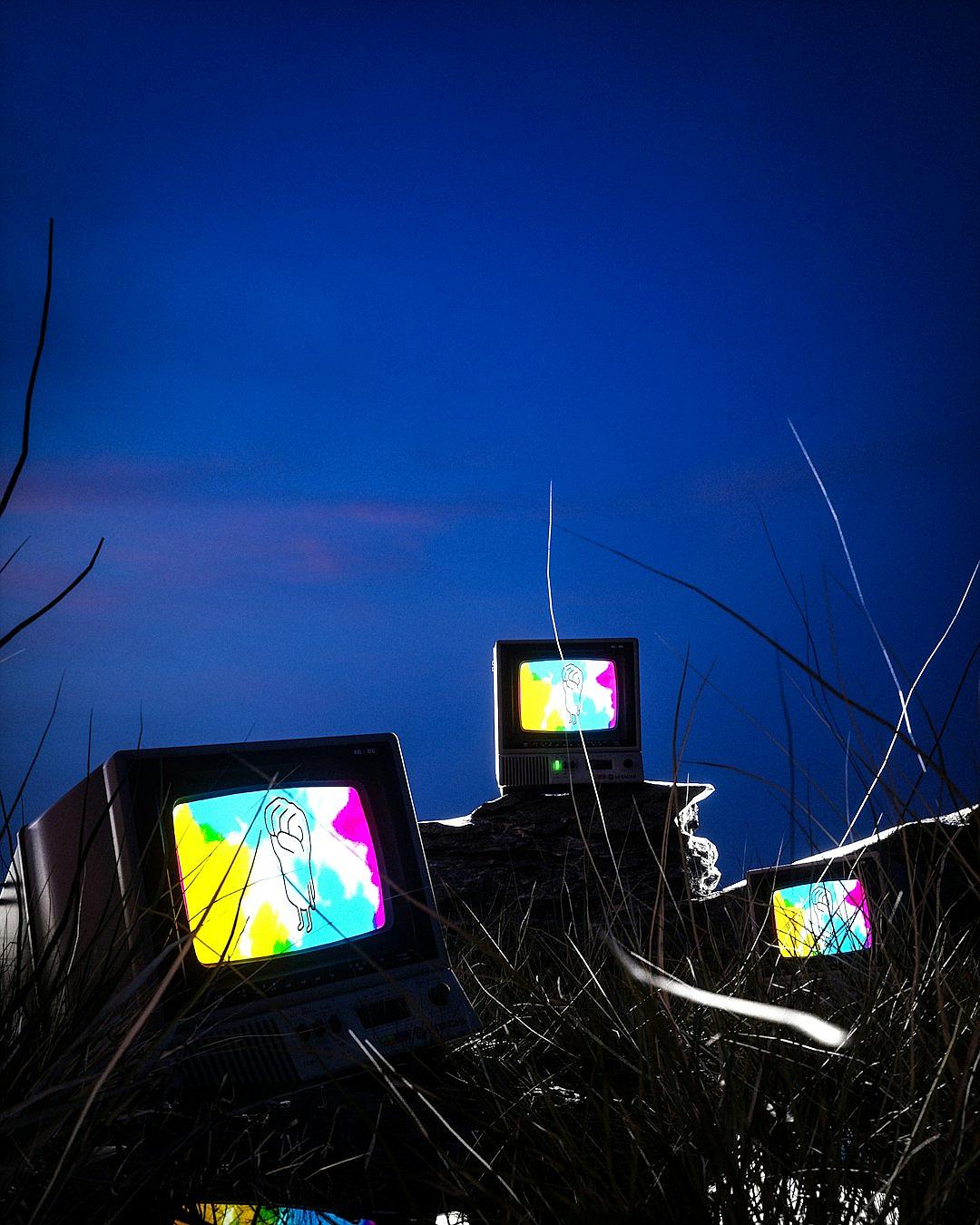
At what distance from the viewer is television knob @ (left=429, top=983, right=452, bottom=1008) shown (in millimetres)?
1345

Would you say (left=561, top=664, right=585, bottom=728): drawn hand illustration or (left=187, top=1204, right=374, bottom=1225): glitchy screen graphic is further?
(left=561, top=664, right=585, bottom=728): drawn hand illustration

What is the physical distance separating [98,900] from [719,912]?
3.59 metres

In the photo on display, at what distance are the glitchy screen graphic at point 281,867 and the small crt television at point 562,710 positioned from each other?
2619mm

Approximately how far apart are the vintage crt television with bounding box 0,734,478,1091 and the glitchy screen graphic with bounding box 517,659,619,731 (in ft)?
8.39

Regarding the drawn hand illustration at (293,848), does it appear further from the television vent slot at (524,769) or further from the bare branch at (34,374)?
the television vent slot at (524,769)

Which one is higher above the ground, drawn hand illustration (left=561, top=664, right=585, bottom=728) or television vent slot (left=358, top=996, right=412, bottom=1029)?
drawn hand illustration (left=561, top=664, right=585, bottom=728)

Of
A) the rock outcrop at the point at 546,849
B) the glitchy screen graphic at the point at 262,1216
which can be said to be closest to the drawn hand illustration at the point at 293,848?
the glitchy screen graphic at the point at 262,1216

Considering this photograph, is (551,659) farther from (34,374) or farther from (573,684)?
(34,374)

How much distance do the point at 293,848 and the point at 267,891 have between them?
0.23 feet

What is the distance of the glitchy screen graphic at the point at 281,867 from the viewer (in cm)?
130

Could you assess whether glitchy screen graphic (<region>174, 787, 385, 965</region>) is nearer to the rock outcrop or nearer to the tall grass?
the tall grass

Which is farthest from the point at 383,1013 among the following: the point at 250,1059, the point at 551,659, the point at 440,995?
the point at 551,659

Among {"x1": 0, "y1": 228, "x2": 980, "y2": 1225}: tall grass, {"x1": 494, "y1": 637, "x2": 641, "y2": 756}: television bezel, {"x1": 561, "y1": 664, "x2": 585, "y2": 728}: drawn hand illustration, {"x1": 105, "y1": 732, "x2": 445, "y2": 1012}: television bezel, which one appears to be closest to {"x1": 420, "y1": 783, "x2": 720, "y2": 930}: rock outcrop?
{"x1": 494, "y1": 637, "x2": 641, "y2": 756}: television bezel

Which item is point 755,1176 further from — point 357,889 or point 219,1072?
point 357,889
